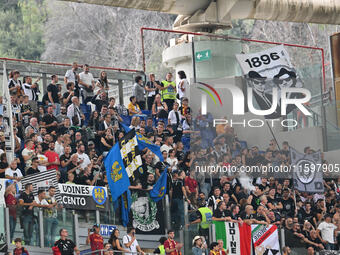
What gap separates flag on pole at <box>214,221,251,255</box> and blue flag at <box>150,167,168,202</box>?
4.67 ft

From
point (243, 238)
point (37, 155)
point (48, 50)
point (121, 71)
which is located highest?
point (48, 50)

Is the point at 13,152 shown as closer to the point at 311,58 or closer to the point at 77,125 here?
the point at 77,125

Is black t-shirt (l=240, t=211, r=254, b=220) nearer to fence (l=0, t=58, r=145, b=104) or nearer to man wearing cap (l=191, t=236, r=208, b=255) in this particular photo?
man wearing cap (l=191, t=236, r=208, b=255)

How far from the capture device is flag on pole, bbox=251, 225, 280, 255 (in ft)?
73.7

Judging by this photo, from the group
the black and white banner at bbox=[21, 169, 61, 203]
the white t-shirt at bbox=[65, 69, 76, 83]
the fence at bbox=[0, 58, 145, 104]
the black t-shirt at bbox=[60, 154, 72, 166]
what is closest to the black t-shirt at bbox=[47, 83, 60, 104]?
the white t-shirt at bbox=[65, 69, 76, 83]

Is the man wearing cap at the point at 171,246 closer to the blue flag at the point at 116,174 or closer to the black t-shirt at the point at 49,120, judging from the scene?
the blue flag at the point at 116,174

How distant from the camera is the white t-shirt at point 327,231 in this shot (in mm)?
23875

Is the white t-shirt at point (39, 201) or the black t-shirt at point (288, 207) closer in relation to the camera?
the white t-shirt at point (39, 201)

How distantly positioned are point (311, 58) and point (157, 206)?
41.6 ft

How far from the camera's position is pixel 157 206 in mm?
22531

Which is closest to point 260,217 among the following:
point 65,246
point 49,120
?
point 65,246

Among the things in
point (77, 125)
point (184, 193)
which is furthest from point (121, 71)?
point (184, 193)

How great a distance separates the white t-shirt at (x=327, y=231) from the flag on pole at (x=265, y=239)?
4.99 ft

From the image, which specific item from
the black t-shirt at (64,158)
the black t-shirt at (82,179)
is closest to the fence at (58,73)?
the black t-shirt at (64,158)
